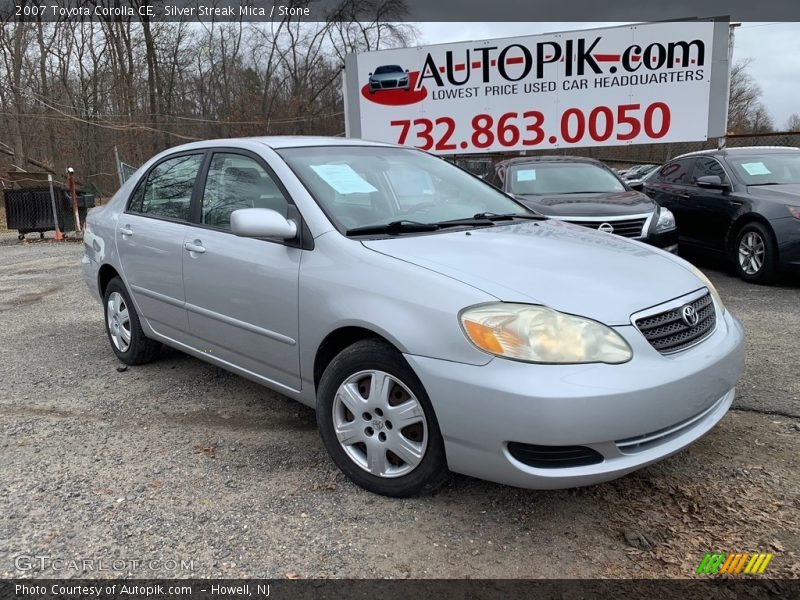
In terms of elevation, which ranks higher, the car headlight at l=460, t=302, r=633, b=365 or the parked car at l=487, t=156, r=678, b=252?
the parked car at l=487, t=156, r=678, b=252

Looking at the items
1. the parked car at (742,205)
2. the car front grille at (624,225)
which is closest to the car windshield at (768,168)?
the parked car at (742,205)

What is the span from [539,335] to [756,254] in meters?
5.73

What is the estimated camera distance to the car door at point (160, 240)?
3781 millimetres

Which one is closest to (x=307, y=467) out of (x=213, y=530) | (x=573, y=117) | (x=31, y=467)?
(x=213, y=530)

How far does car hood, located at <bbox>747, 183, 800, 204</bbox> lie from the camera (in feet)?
21.7

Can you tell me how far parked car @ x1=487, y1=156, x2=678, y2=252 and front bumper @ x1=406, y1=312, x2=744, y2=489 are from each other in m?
3.75

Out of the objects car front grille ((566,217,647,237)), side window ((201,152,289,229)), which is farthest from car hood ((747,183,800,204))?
side window ((201,152,289,229))

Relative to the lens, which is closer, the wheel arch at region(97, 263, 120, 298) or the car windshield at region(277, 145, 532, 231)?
the car windshield at region(277, 145, 532, 231)

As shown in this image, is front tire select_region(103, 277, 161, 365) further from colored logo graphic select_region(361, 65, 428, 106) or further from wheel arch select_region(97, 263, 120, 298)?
colored logo graphic select_region(361, 65, 428, 106)

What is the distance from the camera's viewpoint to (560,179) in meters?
7.50

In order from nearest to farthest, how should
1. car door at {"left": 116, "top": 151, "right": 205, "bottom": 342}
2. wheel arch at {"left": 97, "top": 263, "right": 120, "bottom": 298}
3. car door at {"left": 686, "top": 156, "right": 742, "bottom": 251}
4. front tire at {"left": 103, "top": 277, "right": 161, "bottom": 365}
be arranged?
car door at {"left": 116, "top": 151, "right": 205, "bottom": 342} < front tire at {"left": 103, "top": 277, "right": 161, "bottom": 365} < wheel arch at {"left": 97, "top": 263, "right": 120, "bottom": 298} < car door at {"left": 686, "top": 156, "right": 742, "bottom": 251}

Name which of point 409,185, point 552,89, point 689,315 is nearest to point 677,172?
point 552,89

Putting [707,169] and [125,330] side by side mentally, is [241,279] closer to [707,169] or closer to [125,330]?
[125,330]

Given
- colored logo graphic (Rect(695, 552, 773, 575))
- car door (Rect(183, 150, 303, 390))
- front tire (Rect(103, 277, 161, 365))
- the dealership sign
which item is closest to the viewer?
colored logo graphic (Rect(695, 552, 773, 575))
